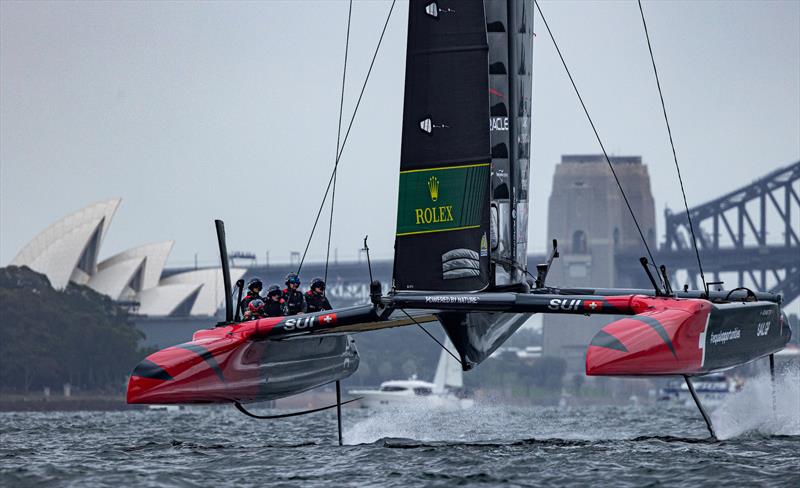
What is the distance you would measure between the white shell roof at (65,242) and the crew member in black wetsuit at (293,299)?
53.4 metres

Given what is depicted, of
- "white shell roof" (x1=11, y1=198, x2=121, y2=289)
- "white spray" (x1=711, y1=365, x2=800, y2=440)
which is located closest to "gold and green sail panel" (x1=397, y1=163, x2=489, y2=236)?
"white spray" (x1=711, y1=365, x2=800, y2=440)

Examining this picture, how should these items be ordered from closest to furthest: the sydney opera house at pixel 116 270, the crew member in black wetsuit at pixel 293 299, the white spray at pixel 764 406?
the crew member in black wetsuit at pixel 293 299 < the white spray at pixel 764 406 < the sydney opera house at pixel 116 270

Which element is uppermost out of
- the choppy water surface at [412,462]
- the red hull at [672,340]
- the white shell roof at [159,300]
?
the white shell roof at [159,300]

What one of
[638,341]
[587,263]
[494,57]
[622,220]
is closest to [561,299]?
[638,341]

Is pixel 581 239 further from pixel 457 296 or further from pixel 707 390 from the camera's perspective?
pixel 457 296

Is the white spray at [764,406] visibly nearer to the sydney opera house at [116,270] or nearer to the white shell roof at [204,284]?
the sydney opera house at [116,270]

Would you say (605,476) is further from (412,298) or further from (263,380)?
(263,380)

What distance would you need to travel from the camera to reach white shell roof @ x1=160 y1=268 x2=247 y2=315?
267 feet

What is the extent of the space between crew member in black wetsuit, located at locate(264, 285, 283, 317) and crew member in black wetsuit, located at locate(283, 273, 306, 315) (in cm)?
6

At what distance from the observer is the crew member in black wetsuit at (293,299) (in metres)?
14.5

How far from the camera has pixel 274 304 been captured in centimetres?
1462

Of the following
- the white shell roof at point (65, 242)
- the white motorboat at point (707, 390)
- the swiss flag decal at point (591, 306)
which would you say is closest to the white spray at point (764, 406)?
the swiss flag decal at point (591, 306)

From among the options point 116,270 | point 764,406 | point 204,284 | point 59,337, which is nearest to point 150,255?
point 116,270

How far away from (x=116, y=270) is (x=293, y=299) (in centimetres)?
6166
